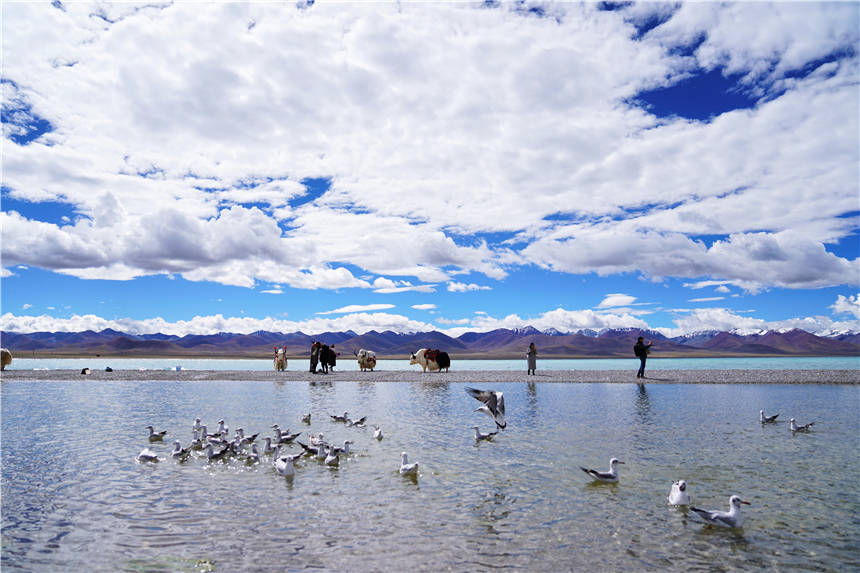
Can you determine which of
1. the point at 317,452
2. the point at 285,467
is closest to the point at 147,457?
the point at 285,467

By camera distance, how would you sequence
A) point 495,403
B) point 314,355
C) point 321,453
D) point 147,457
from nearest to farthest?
point 147,457 → point 321,453 → point 495,403 → point 314,355

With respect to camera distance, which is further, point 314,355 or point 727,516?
point 314,355

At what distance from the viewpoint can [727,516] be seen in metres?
9.90

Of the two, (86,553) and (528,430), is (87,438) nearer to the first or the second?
(86,553)

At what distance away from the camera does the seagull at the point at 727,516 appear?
9.85 meters

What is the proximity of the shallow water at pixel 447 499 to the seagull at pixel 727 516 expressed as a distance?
0.37m

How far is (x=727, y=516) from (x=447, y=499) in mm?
5491

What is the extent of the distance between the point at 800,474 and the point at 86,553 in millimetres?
15844

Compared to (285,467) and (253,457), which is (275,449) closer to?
(253,457)

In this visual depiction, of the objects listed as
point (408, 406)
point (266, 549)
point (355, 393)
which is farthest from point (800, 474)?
Result: point (355, 393)

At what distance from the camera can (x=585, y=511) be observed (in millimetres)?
10828

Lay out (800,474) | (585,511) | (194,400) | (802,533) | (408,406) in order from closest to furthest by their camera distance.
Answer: (802,533), (585,511), (800,474), (408,406), (194,400)

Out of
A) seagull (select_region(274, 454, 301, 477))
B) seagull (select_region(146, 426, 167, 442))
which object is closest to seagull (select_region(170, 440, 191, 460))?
seagull (select_region(146, 426, 167, 442))

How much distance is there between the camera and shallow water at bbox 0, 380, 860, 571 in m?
8.69
